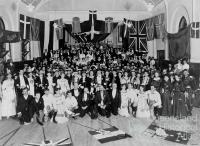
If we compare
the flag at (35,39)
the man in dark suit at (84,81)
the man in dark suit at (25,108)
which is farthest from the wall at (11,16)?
the man in dark suit at (25,108)

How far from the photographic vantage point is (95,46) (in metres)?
19.8

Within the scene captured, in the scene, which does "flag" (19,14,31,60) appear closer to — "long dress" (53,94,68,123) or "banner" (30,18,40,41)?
"banner" (30,18,40,41)

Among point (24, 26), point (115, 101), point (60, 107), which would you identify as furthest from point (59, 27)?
point (60, 107)

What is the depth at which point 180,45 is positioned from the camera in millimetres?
12781

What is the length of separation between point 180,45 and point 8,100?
27.9ft

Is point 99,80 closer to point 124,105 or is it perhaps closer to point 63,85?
point 63,85

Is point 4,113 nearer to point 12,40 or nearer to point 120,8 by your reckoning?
point 12,40

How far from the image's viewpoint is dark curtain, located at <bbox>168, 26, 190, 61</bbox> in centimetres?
1205

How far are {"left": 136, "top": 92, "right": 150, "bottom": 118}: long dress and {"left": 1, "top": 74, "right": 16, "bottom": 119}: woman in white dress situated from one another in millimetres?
4476

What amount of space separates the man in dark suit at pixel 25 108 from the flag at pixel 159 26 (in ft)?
30.8

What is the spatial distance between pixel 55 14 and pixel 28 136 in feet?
44.7

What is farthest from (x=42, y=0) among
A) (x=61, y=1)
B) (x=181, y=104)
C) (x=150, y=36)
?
(x=181, y=104)

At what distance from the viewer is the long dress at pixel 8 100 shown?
9016 millimetres

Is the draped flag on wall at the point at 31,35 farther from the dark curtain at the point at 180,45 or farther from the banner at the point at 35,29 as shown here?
the dark curtain at the point at 180,45
